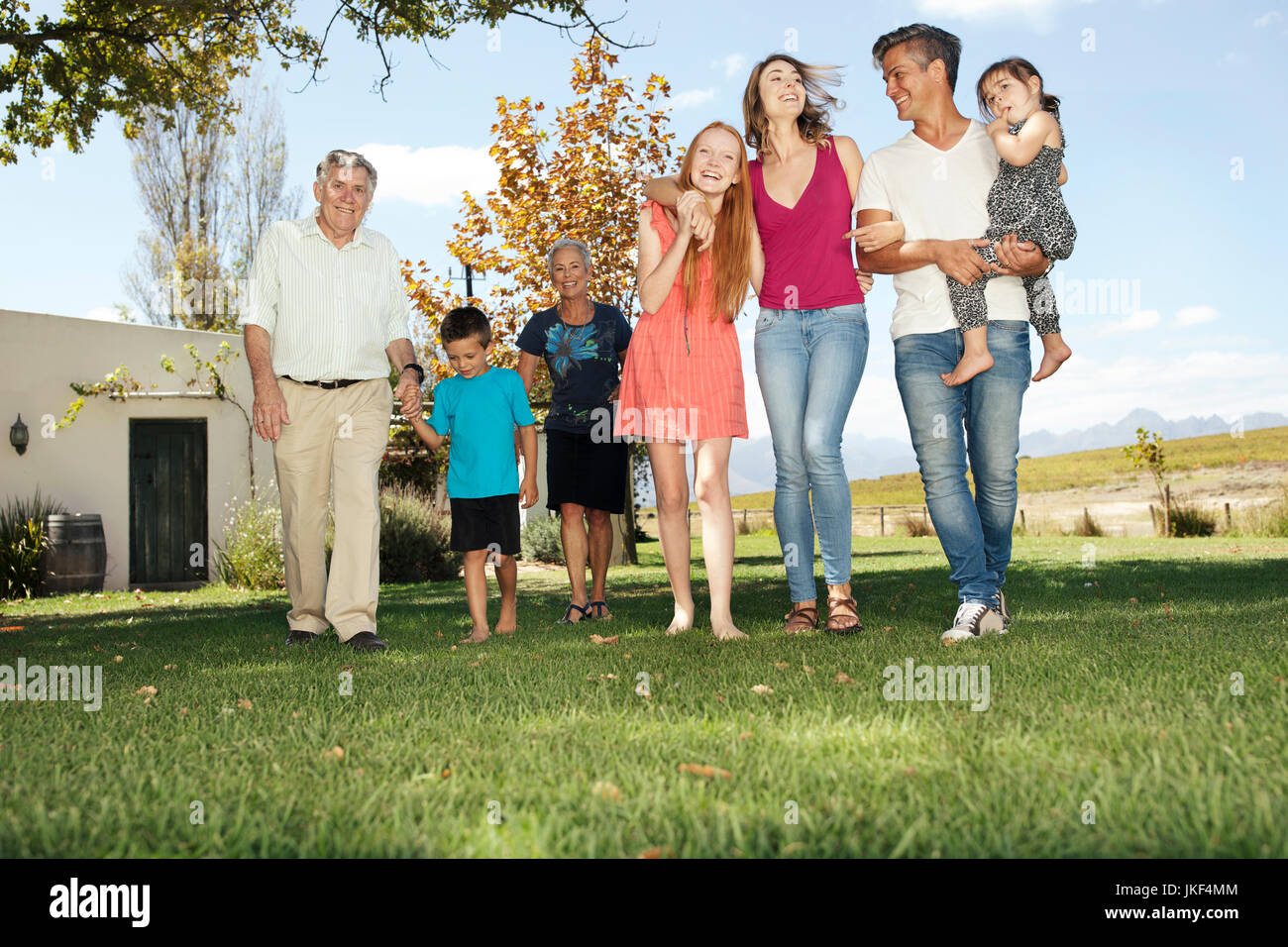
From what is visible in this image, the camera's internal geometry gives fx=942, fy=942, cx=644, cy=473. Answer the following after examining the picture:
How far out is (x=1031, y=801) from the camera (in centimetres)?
175

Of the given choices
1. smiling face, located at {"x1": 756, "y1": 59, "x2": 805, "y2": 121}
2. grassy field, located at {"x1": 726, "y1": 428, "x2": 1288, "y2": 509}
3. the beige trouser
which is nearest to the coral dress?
smiling face, located at {"x1": 756, "y1": 59, "x2": 805, "y2": 121}

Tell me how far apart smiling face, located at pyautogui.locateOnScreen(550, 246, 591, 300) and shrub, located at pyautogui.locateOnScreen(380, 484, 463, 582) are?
349 inches

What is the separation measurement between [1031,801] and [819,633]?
2.37m

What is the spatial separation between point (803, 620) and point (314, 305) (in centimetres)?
288

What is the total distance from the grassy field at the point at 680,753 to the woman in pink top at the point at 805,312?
1.78ft

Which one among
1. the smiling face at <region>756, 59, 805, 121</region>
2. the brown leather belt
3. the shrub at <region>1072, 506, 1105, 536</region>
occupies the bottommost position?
the shrub at <region>1072, 506, 1105, 536</region>

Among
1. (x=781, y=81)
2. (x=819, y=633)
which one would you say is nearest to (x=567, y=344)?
(x=781, y=81)

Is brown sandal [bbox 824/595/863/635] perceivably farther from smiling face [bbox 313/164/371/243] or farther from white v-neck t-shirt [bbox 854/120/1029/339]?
smiling face [bbox 313/164/371/243]

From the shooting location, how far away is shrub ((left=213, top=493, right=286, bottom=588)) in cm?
1235

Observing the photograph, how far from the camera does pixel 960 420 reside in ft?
13.9

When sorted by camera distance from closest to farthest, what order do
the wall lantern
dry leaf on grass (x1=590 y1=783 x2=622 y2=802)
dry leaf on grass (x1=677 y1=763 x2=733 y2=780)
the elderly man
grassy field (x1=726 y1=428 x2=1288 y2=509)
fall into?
dry leaf on grass (x1=590 y1=783 x2=622 y2=802), dry leaf on grass (x1=677 y1=763 x2=733 y2=780), the elderly man, the wall lantern, grassy field (x1=726 y1=428 x2=1288 y2=509)

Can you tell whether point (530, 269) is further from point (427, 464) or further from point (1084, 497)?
point (1084, 497)

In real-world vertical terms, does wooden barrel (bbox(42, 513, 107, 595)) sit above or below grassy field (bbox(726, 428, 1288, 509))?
A: below

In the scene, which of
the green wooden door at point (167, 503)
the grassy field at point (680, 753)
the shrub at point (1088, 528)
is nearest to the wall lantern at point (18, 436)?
the green wooden door at point (167, 503)
